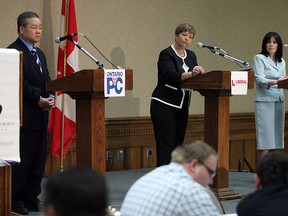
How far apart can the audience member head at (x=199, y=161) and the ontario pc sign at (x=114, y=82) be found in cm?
206

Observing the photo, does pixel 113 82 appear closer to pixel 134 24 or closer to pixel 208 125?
pixel 208 125

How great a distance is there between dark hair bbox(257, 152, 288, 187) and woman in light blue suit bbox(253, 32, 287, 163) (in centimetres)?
401

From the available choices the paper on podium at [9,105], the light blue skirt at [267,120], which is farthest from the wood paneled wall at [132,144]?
the paper on podium at [9,105]

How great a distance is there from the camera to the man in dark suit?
518 cm

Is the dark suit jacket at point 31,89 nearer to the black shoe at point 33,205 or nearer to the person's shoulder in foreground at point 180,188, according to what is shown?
the black shoe at point 33,205

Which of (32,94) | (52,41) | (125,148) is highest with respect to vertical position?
(52,41)

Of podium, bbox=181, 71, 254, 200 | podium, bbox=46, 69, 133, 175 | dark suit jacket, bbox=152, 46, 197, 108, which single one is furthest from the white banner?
podium, bbox=46, 69, 133, 175

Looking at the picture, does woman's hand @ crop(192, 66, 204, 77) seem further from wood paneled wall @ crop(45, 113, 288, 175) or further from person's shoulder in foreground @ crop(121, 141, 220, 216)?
person's shoulder in foreground @ crop(121, 141, 220, 216)

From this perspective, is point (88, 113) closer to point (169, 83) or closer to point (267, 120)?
point (169, 83)

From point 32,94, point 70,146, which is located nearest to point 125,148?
point 70,146

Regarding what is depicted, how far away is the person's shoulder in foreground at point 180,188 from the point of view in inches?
109

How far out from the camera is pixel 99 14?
779 cm

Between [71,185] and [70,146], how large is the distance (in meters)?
5.95

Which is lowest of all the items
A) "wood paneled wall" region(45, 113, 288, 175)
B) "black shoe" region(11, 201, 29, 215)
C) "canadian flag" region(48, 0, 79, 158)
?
"black shoe" region(11, 201, 29, 215)
